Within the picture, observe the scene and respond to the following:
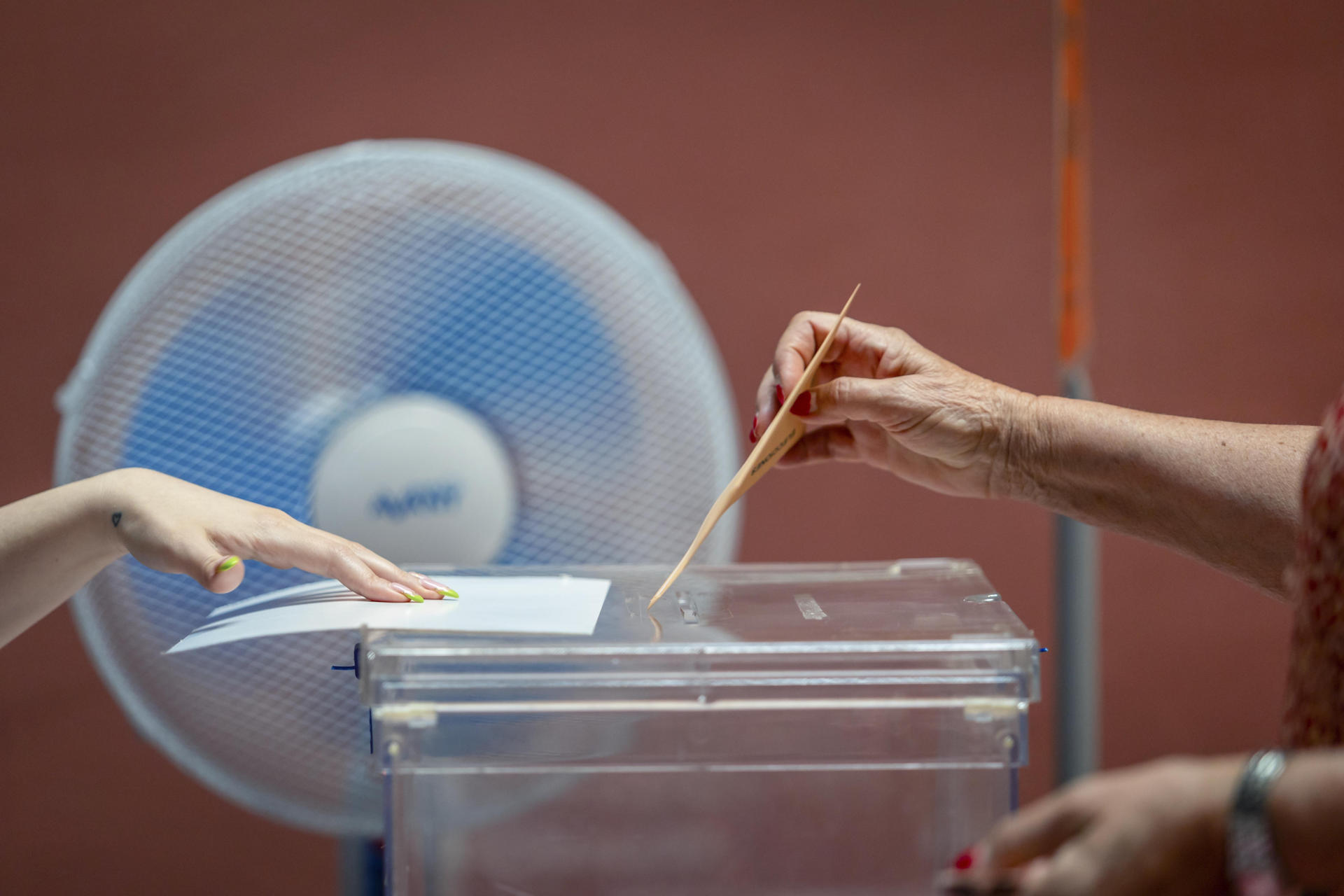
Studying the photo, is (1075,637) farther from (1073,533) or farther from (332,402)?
(332,402)

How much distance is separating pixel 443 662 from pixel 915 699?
0.24 metres

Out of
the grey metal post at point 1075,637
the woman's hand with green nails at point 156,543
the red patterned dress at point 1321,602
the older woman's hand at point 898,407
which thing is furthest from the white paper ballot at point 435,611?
the grey metal post at point 1075,637

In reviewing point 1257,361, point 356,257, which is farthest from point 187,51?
point 1257,361

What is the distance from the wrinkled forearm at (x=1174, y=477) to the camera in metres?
0.77

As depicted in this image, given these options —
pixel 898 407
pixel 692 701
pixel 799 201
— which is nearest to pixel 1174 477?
pixel 898 407

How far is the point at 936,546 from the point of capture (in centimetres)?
162

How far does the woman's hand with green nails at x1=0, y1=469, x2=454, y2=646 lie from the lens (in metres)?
0.66

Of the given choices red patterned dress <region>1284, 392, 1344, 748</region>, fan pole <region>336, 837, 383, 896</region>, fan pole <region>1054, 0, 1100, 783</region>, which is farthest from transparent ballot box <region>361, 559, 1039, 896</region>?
fan pole <region>1054, 0, 1100, 783</region>

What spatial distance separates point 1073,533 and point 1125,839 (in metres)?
0.96

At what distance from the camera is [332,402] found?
78 centimetres

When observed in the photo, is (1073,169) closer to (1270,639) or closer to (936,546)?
(936,546)

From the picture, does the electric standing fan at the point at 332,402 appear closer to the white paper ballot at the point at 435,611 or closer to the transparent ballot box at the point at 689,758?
the white paper ballot at the point at 435,611

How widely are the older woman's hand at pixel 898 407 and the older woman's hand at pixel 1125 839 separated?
0.48 m

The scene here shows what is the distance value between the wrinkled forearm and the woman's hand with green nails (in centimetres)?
49
